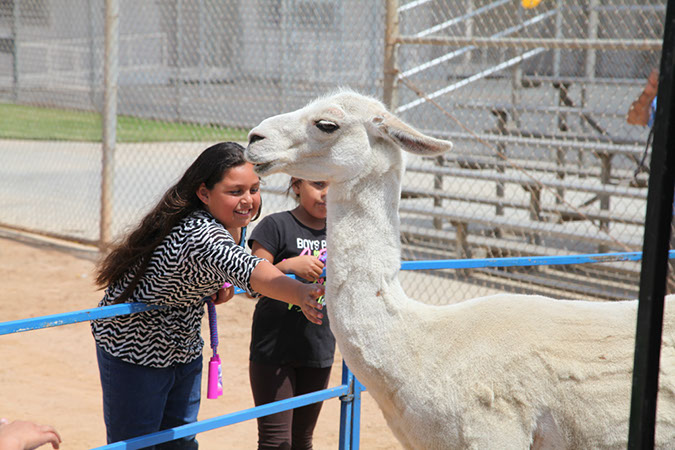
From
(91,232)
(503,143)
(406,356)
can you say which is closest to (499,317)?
(406,356)

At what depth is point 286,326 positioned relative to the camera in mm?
3229

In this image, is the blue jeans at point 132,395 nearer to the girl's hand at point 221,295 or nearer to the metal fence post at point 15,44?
the girl's hand at point 221,295

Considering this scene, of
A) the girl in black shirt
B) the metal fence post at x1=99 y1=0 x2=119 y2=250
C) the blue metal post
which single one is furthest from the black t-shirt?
the metal fence post at x1=99 y1=0 x2=119 y2=250

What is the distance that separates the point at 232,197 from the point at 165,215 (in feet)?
0.82

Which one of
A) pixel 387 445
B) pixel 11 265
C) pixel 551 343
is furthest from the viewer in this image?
pixel 11 265

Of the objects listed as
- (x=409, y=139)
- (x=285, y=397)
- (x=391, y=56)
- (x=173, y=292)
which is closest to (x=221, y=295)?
(x=173, y=292)

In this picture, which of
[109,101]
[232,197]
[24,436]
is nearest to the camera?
[24,436]

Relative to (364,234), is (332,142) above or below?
above

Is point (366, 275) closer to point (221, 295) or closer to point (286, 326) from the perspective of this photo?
point (221, 295)

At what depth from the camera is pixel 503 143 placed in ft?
29.5

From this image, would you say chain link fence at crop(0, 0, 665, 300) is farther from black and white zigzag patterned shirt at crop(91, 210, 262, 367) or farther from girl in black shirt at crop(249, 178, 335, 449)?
black and white zigzag patterned shirt at crop(91, 210, 262, 367)

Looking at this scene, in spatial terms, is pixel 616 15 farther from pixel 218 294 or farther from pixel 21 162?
pixel 21 162

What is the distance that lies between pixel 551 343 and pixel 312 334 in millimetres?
1243

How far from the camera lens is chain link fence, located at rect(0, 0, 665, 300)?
299 inches
